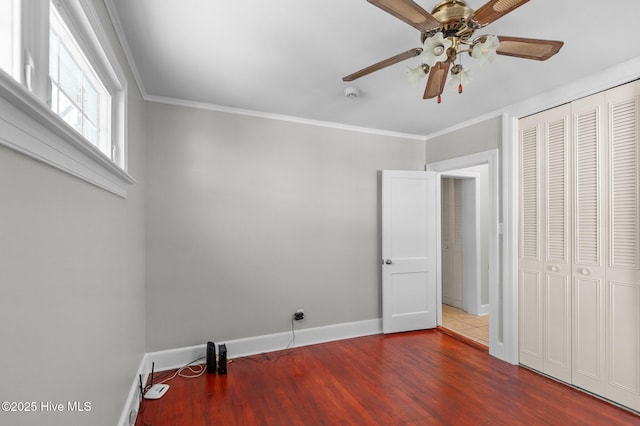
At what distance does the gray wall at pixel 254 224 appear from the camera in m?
2.87

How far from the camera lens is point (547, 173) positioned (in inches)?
107

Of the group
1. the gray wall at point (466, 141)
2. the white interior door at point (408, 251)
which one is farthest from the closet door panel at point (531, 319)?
the gray wall at point (466, 141)

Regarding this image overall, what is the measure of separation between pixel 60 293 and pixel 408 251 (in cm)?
348

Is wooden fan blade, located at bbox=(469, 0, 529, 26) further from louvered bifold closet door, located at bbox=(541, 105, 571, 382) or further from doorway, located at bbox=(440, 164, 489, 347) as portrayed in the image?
doorway, located at bbox=(440, 164, 489, 347)

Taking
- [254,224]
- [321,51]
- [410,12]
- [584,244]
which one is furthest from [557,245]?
[254,224]

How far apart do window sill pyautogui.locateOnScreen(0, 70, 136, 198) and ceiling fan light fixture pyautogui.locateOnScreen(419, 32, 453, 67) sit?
1.45 metres

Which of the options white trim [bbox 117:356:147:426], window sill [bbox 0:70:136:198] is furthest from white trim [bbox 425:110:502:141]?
white trim [bbox 117:356:147:426]

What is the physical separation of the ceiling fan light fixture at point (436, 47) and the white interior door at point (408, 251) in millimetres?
2336

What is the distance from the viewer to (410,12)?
128cm

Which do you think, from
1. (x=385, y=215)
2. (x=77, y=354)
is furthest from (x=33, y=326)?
(x=385, y=215)

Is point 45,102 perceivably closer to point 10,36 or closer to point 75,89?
point 10,36

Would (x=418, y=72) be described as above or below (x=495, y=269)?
above

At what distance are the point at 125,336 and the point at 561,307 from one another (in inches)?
135

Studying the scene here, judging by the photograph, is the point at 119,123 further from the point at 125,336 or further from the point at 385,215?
the point at 385,215
